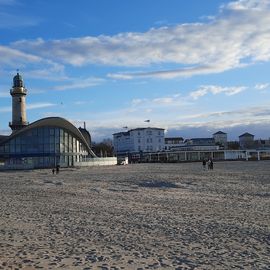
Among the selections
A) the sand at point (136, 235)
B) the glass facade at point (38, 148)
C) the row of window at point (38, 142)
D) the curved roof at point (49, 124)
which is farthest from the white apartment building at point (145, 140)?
the sand at point (136, 235)

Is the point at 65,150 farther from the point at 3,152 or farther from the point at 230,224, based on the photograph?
the point at 230,224

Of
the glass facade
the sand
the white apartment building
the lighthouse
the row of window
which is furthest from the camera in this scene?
the white apartment building

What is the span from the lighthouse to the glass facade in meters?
10.6

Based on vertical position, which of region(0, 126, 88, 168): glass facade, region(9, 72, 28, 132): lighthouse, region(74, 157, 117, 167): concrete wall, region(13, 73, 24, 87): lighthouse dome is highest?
region(13, 73, 24, 87): lighthouse dome

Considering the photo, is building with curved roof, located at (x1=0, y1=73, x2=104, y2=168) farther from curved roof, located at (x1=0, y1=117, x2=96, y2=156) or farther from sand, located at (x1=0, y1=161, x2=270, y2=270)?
sand, located at (x1=0, y1=161, x2=270, y2=270)

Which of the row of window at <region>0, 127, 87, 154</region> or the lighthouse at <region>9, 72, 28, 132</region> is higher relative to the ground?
the lighthouse at <region>9, 72, 28, 132</region>

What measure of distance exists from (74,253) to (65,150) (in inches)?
2726

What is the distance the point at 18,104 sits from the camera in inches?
3391

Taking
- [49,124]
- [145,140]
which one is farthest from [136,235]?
[145,140]

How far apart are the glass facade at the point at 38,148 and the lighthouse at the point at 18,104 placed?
10.6 metres

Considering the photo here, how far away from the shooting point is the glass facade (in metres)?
73.9

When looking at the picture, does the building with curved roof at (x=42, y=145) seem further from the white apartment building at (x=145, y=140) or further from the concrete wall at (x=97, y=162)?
the white apartment building at (x=145, y=140)

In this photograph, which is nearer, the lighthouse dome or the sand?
the sand

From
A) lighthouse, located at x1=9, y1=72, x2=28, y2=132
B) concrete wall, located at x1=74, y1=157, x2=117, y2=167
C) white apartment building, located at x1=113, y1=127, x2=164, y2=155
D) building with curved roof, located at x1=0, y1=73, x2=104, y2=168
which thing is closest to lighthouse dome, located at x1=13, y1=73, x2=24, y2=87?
lighthouse, located at x1=9, y1=72, x2=28, y2=132
